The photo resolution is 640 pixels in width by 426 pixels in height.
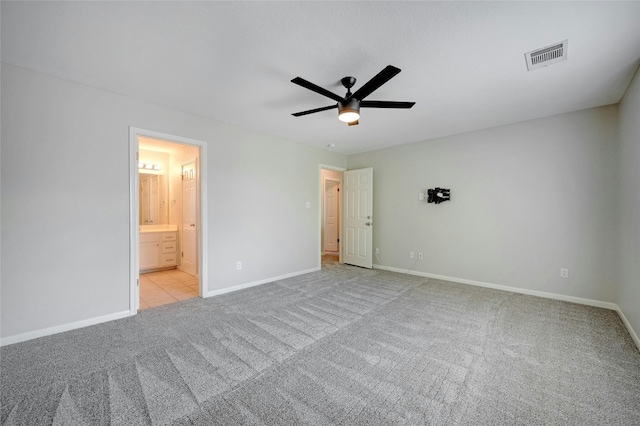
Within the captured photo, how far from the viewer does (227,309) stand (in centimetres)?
328


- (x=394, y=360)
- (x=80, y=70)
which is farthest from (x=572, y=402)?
(x=80, y=70)

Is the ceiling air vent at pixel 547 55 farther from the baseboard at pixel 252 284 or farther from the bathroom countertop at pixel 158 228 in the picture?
the bathroom countertop at pixel 158 228

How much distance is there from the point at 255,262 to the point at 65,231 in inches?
94.1

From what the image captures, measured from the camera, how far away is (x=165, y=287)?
423 centimetres

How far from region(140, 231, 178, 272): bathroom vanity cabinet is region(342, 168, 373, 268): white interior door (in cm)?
375

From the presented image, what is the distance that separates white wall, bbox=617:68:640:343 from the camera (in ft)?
8.11

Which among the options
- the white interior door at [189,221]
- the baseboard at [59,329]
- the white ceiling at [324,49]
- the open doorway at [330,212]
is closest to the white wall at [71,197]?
the baseboard at [59,329]

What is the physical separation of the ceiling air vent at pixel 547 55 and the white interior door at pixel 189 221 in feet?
16.1

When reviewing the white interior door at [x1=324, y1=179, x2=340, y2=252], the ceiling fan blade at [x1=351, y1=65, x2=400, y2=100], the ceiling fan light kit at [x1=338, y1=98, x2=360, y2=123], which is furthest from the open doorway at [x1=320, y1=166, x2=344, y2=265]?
the ceiling fan blade at [x1=351, y1=65, x2=400, y2=100]

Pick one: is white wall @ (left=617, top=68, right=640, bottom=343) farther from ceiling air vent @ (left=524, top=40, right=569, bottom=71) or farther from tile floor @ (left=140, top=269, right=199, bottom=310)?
tile floor @ (left=140, top=269, right=199, bottom=310)

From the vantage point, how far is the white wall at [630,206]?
8.11 ft

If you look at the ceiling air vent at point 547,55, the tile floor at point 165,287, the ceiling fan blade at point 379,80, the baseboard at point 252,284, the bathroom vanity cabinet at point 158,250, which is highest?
the ceiling air vent at point 547,55

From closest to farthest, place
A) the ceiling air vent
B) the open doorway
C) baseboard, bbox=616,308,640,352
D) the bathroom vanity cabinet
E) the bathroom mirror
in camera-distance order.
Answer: the ceiling air vent → baseboard, bbox=616,308,640,352 → the bathroom vanity cabinet → the bathroom mirror → the open doorway

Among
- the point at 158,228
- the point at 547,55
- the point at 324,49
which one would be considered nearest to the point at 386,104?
the point at 324,49
